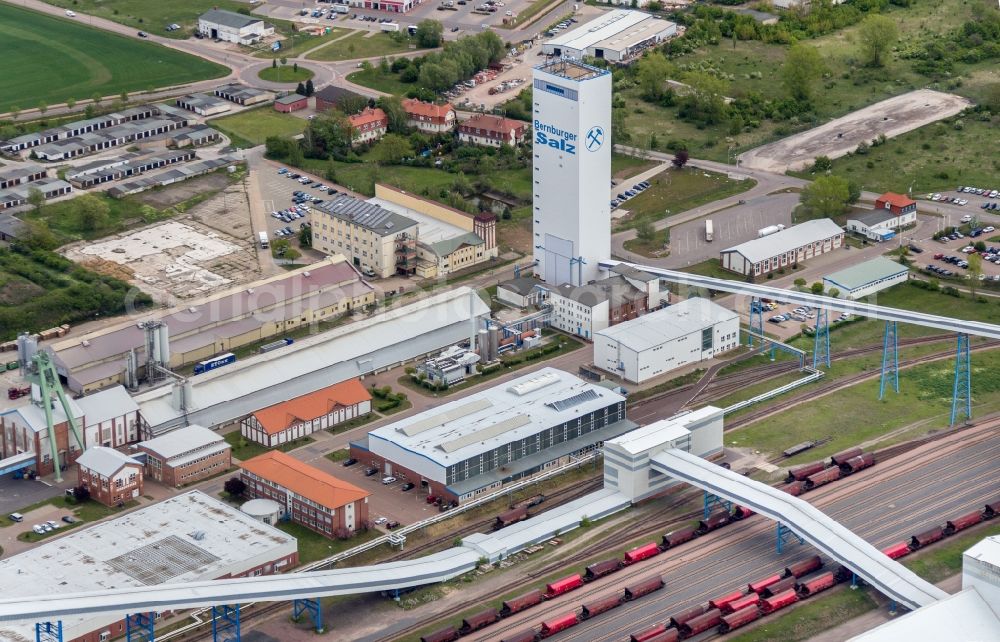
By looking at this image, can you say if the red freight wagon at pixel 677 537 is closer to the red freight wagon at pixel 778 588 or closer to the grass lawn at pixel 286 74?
the red freight wagon at pixel 778 588

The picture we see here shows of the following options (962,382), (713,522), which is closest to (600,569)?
(713,522)

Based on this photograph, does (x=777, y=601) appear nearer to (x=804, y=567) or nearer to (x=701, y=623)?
(x=804, y=567)

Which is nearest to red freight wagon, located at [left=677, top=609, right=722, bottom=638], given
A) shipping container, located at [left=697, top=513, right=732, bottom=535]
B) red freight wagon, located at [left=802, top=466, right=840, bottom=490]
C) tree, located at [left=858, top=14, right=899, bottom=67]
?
shipping container, located at [left=697, top=513, right=732, bottom=535]

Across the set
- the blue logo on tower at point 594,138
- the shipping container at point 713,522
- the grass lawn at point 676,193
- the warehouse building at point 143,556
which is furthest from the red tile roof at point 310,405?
the grass lawn at point 676,193

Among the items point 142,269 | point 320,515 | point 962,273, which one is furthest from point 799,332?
point 142,269

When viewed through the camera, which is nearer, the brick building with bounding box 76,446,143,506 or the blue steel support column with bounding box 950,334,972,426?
the brick building with bounding box 76,446,143,506

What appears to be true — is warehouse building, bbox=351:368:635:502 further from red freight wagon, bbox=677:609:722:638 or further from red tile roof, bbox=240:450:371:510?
red freight wagon, bbox=677:609:722:638

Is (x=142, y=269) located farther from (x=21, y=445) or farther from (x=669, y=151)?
(x=669, y=151)
